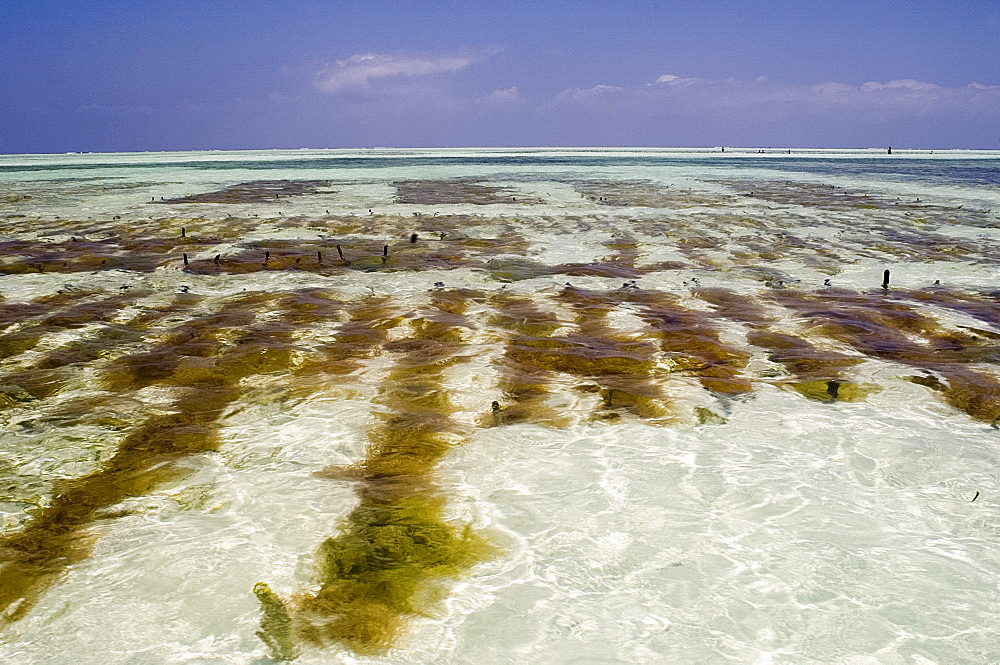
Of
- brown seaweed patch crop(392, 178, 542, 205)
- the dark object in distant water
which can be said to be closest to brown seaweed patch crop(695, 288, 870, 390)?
the dark object in distant water

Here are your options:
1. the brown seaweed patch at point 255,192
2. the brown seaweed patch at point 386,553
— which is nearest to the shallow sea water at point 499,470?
the brown seaweed patch at point 386,553

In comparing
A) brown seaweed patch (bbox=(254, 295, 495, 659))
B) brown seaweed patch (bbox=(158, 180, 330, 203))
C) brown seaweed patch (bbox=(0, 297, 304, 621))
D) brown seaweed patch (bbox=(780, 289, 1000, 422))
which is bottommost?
brown seaweed patch (bbox=(254, 295, 495, 659))

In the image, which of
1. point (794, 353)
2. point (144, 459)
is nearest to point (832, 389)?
point (794, 353)

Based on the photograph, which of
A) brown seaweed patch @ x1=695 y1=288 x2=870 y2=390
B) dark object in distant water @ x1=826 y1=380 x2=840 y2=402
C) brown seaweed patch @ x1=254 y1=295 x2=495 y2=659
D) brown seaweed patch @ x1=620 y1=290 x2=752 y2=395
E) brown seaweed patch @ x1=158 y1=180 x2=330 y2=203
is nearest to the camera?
brown seaweed patch @ x1=254 y1=295 x2=495 y2=659

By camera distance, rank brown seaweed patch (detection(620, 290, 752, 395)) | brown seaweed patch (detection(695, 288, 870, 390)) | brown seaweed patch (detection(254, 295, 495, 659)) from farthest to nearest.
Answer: brown seaweed patch (detection(620, 290, 752, 395)), brown seaweed patch (detection(695, 288, 870, 390)), brown seaweed patch (detection(254, 295, 495, 659))

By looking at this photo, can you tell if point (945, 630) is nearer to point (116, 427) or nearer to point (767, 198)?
point (116, 427)

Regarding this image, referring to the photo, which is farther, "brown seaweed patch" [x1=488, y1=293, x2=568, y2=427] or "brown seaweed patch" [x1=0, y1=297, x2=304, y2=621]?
"brown seaweed patch" [x1=488, y1=293, x2=568, y2=427]

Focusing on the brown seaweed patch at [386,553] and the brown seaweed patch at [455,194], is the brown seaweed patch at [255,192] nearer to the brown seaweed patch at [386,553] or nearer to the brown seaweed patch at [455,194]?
the brown seaweed patch at [455,194]

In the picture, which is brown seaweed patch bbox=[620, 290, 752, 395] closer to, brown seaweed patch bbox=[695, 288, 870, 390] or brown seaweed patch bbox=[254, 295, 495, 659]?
brown seaweed patch bbox=[695, 288, 870, 390]

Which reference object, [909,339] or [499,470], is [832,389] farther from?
[499,470]
